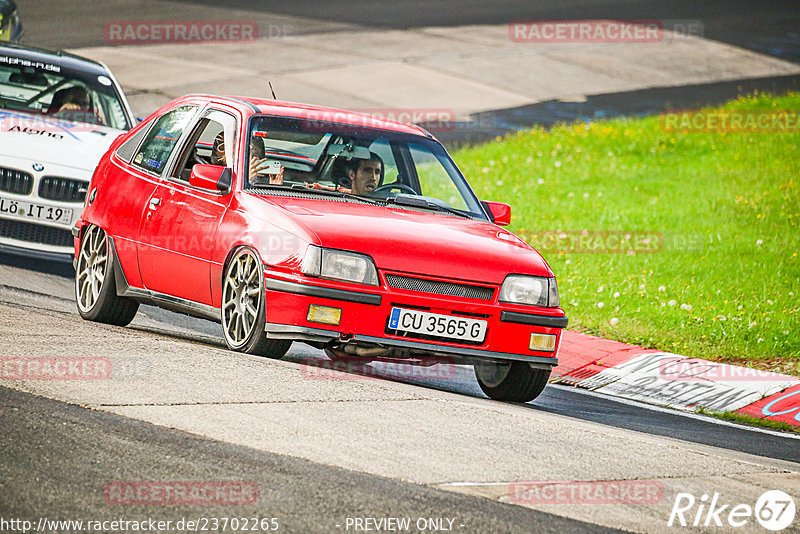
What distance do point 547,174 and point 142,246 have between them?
10940mm

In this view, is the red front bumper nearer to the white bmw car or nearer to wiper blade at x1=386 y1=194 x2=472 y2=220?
wiper blade at x1=386 y1=194 x2=472 y2=220

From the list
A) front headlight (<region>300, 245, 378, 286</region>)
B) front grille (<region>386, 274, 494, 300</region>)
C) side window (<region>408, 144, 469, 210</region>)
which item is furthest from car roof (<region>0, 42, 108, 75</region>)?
front grille (<region>386, 274, 494, 300</region>)

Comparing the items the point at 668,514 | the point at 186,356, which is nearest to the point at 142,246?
the point at 186,356

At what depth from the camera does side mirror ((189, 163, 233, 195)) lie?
7691 millimetres

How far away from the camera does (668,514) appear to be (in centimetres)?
519

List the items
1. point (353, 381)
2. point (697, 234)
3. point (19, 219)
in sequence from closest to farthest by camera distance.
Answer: point (353, 381) → point (19, 219) → point (697, 234)

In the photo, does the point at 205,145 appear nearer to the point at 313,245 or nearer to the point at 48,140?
the point at 313,245

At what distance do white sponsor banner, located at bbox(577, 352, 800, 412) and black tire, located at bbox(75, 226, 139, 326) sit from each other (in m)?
3.54

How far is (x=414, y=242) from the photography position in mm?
7164

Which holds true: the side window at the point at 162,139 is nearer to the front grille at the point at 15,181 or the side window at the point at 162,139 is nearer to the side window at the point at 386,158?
the side window at the point at 386,158

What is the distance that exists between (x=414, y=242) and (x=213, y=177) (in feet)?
4.59

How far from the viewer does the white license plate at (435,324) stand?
702 centimetres

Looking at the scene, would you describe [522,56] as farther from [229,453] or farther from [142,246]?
[229,453]

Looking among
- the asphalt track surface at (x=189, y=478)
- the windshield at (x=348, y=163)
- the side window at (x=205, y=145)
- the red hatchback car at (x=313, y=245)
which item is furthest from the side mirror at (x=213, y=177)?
the asphalt track surface at (x=189, y=478)
